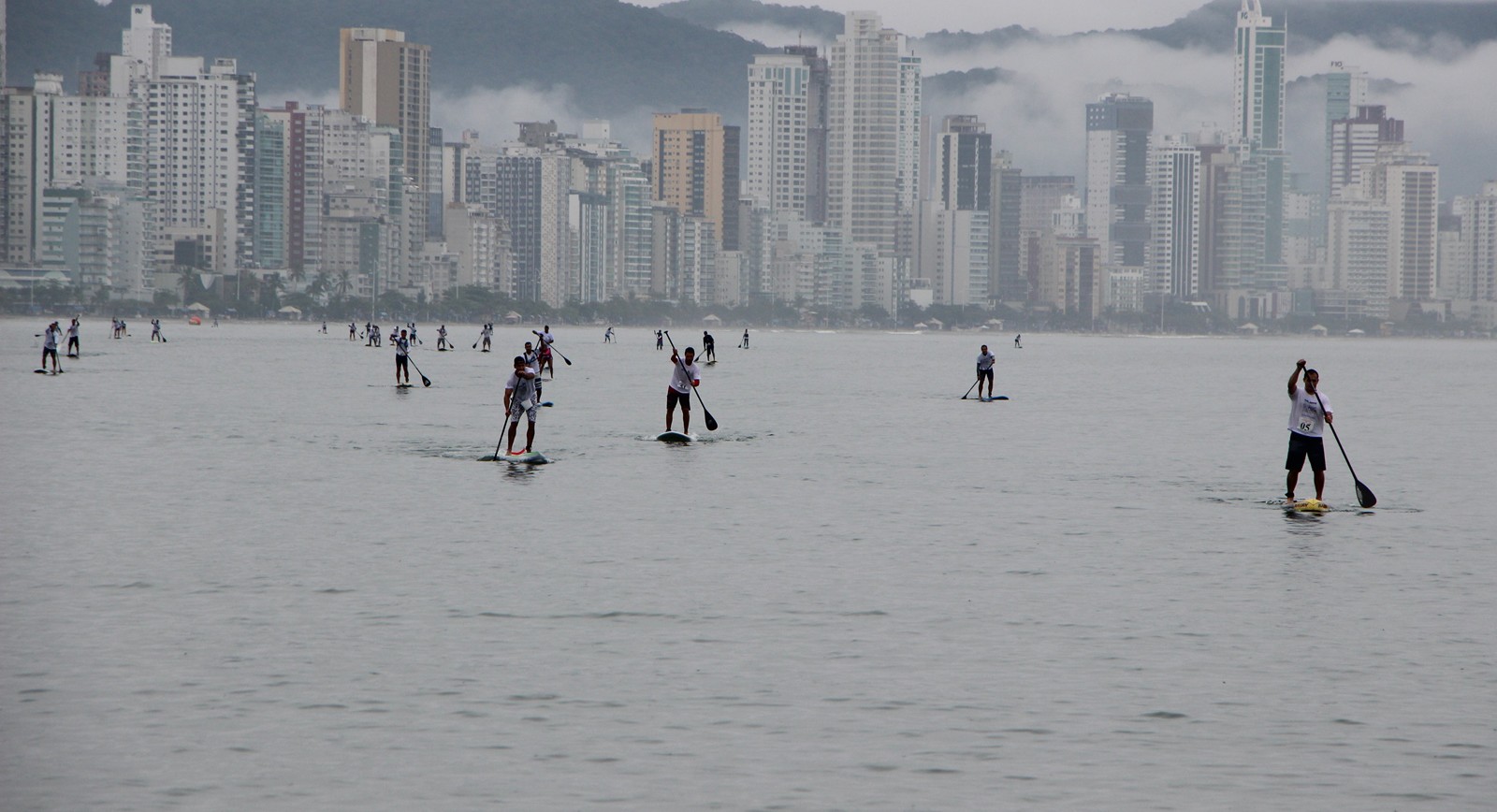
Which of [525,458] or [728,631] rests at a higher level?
[525,458]

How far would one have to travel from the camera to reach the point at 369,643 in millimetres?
14797

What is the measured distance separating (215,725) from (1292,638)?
9189mm

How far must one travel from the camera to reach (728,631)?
51.3 feet

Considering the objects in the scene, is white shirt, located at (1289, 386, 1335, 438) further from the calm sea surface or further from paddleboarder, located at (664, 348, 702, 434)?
paddleboarder, located at (664, 348, 702, 434)

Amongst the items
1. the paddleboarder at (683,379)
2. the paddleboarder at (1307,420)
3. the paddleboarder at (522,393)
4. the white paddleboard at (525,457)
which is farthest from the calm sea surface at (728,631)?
the paddleboarder at (683,379)

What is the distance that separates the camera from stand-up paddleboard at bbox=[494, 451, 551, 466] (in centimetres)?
3231

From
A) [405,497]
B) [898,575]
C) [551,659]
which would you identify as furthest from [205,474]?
[551,659]

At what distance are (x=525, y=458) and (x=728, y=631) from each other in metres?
17.1

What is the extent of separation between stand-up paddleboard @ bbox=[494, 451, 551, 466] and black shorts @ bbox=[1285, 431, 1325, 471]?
13.4 m

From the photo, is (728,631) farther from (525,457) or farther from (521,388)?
(525,457)

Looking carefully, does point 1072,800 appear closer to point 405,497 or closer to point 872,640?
point 872,640

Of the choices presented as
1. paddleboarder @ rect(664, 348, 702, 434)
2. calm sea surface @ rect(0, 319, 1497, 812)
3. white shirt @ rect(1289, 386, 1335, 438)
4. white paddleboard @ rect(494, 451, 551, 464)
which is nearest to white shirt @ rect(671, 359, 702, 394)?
paddleboarder @ rect(664, 348, 702, 434)

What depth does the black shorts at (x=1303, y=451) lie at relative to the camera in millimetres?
24891

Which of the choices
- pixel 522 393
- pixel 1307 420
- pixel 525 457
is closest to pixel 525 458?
pixel 525 457
